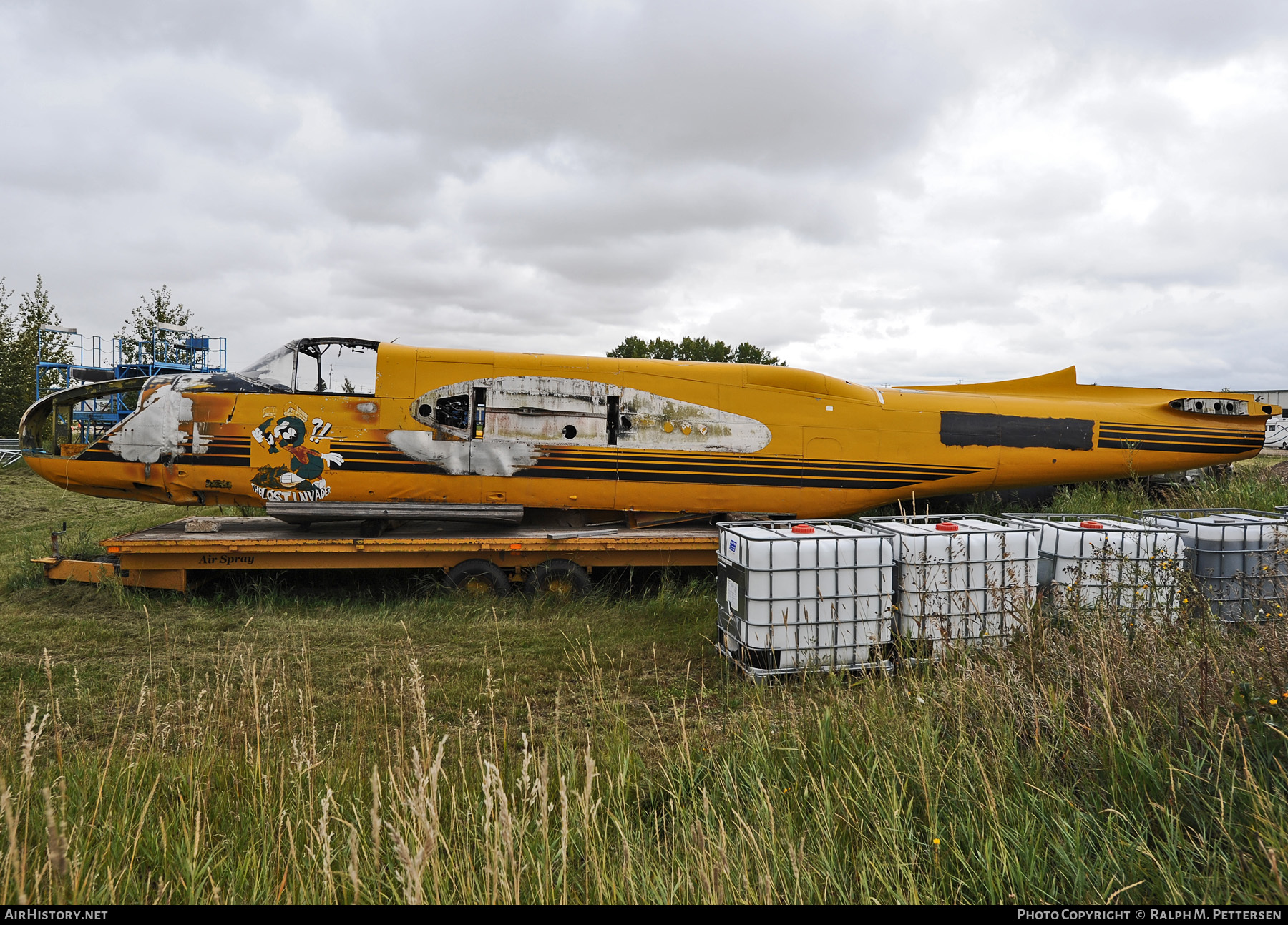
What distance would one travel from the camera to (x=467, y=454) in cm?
818

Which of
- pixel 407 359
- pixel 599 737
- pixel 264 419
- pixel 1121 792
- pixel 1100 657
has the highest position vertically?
pixel 407 359

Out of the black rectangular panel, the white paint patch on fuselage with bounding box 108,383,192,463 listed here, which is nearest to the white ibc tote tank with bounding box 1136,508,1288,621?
the black rectangular panel

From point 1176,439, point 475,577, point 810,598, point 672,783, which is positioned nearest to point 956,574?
point 810,598

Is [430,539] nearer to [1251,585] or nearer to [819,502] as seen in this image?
[819,502]

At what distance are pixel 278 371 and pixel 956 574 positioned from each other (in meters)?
7.71

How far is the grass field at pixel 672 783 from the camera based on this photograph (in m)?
2.27

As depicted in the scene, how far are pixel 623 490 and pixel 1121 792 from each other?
625 centimetres

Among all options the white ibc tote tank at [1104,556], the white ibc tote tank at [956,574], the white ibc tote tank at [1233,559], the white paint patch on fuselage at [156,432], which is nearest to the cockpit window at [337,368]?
the white paint patch on fuselage at [156,432]

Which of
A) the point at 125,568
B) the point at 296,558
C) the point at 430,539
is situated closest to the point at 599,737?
the point at 430,539

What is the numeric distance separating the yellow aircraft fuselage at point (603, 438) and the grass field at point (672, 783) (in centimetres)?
294

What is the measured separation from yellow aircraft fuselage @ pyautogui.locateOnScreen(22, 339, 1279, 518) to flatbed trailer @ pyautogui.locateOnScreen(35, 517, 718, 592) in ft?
1.99

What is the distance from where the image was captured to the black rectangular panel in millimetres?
9016

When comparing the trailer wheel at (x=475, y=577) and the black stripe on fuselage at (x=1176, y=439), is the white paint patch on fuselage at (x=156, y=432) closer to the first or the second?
the trailer wheel at (x=475, y=577)

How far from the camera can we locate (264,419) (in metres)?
7.87
